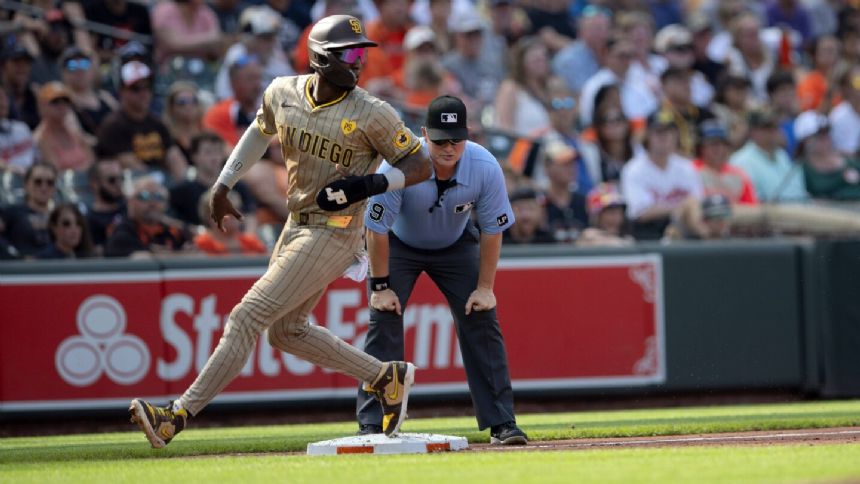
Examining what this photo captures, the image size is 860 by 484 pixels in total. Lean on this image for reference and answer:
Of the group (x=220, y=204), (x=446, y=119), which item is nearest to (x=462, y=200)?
(x=446, y=119)

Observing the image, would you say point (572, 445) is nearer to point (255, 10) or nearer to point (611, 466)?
point (611, 466)

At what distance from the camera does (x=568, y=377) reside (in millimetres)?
12625

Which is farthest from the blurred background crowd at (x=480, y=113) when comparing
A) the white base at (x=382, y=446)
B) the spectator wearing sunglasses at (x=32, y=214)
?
the white base at (x=382, y=446)

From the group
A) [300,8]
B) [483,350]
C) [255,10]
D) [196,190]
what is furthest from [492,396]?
[300,8]

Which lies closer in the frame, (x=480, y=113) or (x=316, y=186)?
(x=316, y=186)

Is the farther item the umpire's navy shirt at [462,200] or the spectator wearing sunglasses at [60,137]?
the spectator wearing sunglasses at [60,137]

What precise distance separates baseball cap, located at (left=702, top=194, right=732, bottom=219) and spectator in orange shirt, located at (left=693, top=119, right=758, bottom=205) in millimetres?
1201

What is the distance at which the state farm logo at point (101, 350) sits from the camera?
1181 centimetres

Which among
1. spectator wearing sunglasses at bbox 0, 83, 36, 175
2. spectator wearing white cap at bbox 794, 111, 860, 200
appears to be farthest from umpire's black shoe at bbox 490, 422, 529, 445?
spectator wearing white cap at bbox 794, 111, 860, 200

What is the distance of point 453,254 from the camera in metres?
8.92

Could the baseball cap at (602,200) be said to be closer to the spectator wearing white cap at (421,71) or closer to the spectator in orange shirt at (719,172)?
the spectator in orange shirt at (719,172)

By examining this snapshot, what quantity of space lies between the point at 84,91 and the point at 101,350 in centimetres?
348

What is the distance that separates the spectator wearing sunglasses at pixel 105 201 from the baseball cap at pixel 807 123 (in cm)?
848

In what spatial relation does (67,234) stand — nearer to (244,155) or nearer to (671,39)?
(244,155)
